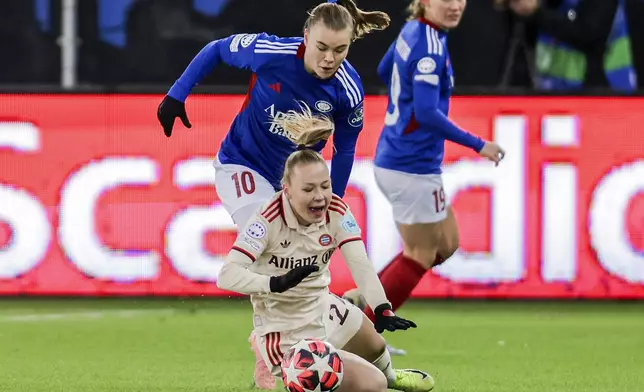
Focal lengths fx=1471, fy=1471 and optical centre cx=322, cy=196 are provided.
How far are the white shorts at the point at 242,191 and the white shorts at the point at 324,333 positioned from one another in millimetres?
728

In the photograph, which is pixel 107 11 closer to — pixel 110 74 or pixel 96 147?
pixel 110 74

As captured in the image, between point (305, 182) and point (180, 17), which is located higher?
point (180, 17)

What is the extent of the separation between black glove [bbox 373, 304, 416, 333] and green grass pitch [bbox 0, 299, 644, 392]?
109 centimetres

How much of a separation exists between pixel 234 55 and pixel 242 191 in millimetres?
632

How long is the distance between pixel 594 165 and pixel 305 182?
5.35 m

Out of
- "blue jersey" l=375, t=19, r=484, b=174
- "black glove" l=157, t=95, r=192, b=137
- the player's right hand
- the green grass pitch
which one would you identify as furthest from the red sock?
"black glove" l=157, t=95, r=192, b=137

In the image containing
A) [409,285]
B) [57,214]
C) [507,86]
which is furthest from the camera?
[507,86]

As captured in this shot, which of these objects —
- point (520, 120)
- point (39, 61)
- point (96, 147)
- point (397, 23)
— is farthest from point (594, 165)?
point (39, 61)

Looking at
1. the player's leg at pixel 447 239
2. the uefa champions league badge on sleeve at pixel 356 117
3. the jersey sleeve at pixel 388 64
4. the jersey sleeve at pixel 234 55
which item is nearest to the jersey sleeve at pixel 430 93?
the jersey sleeve at pixel 388 64

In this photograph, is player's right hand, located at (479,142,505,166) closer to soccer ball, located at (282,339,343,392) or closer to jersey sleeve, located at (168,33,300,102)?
jersey sleeve, located at (168,33,300,102)

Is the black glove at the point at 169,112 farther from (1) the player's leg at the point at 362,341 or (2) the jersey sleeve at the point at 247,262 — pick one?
(1) the player's leg at the point at 362,341

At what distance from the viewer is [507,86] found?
38.4 feet

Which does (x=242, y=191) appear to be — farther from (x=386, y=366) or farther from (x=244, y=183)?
(x=386, y=366)

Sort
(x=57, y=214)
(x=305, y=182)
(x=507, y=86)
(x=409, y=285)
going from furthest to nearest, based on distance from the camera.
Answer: (x=507, y=86) → (x=57, y=214) → (x=409, y=285) → (x=305, y=182)
